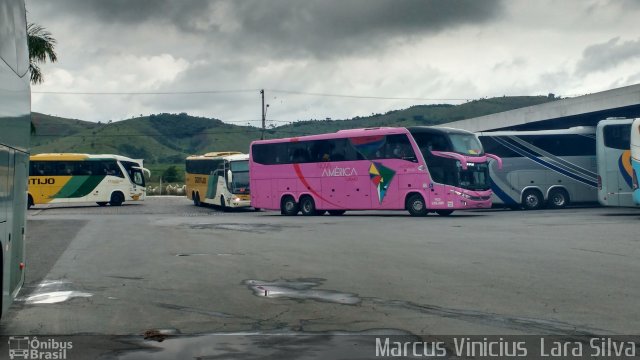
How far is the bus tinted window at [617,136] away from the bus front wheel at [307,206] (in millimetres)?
12157

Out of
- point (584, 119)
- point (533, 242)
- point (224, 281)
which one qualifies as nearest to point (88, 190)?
point (584, 119)

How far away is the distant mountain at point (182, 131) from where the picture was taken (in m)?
145

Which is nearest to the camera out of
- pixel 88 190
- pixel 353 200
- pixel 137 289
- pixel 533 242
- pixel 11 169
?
pixel 11 169

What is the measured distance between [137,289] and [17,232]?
2.34 meters

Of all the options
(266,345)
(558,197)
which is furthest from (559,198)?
(266,345)

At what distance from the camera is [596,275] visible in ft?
36.7

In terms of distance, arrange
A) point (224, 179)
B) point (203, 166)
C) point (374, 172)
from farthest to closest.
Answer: point (203, 166)
point (224, 179)
point (374, 172)

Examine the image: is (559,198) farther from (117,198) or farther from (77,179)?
(77,179)

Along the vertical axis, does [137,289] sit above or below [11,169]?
below

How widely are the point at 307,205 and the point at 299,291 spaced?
24.6 metres

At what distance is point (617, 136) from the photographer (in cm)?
2903

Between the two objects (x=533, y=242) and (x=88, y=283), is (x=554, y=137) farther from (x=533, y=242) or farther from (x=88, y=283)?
(x=88, y=283)

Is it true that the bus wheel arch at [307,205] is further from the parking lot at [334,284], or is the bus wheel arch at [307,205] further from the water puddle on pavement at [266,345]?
the water puddle on pavement at [266,345]

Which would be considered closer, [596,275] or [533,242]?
[596,275]
